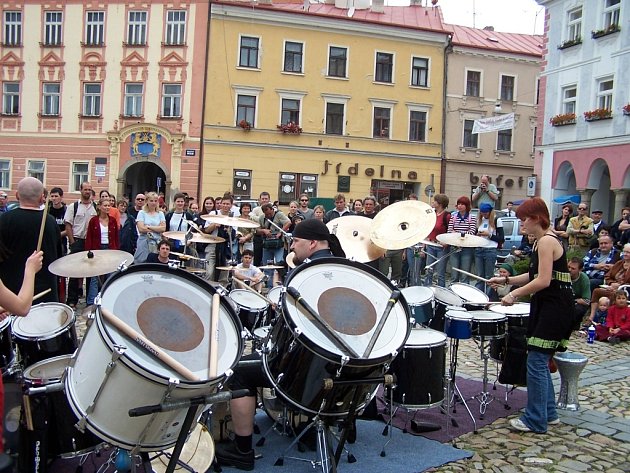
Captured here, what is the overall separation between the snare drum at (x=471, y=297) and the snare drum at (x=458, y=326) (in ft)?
1.74

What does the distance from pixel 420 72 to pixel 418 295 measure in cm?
2723

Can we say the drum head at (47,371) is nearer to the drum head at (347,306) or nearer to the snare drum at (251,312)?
the drum head at (347,306)

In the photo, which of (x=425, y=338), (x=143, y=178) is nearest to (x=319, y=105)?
(x=143, y=178)

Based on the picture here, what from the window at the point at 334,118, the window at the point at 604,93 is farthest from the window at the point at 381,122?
the window at the point at 604,93

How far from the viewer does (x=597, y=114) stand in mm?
22922

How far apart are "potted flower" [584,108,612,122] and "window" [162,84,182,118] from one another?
17056mm

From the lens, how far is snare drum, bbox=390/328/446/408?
4.94 metres

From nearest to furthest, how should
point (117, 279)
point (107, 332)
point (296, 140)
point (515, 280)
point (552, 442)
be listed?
1. point (107, 332)
2. point (117, 279)
3. point (552, 442)
4. point (515, 280)
5. point (296, 140)

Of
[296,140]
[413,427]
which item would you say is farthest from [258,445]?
[296,140]

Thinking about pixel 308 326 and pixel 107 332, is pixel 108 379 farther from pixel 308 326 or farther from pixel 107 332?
pixel 308 326

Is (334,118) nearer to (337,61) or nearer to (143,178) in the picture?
Answer: (337,61)

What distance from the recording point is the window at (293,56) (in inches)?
1140

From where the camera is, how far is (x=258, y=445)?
477 cm

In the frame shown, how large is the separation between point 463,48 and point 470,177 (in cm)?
665
